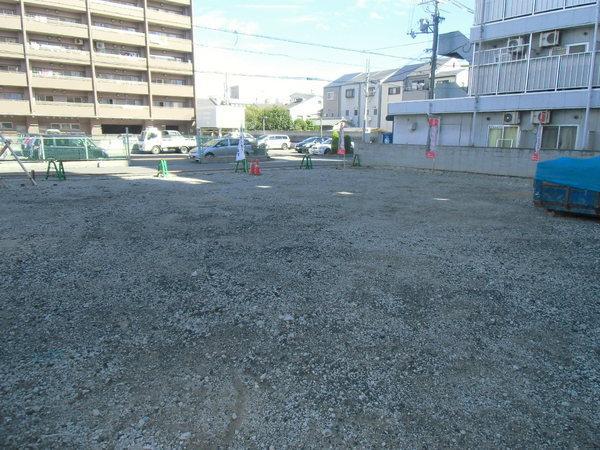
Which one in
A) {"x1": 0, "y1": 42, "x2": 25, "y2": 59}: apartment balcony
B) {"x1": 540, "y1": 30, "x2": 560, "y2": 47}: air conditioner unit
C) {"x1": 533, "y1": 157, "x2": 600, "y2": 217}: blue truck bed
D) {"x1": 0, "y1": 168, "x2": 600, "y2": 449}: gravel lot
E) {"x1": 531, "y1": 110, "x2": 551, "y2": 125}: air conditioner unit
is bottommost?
{"x1": 0, "y1": 168, "x2": 600, "y2": 449}: gravel lot

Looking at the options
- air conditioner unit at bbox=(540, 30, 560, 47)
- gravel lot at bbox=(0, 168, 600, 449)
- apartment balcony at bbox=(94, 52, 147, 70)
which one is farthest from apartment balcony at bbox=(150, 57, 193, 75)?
gravel lot at bbox=(0, 168, 600, 449)

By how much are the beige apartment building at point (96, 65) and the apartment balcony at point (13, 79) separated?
74 mm

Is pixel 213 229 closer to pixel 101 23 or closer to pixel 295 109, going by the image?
pixel 101 23

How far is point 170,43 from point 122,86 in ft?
23.6

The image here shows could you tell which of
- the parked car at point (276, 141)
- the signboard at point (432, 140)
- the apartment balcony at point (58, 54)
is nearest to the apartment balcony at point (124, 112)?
the apartment balcony at point (58, 54)

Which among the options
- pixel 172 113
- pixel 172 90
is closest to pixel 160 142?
pixel 172 113

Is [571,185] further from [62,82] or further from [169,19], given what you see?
[169,19]

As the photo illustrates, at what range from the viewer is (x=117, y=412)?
9.18 ft

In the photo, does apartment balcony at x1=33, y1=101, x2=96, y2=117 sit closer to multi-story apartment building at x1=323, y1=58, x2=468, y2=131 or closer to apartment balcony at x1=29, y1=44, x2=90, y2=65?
apartment balcony at x1=29, y1=44, x2=90, y2=65

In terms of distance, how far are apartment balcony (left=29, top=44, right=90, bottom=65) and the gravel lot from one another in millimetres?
39028

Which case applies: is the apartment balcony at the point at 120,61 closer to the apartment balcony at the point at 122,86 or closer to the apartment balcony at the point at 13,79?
the apartment balcony at the point at 122,86

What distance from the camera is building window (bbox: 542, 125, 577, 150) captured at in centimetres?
1648

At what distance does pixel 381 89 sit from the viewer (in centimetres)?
5916

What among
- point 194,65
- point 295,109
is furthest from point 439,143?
point 295,109
